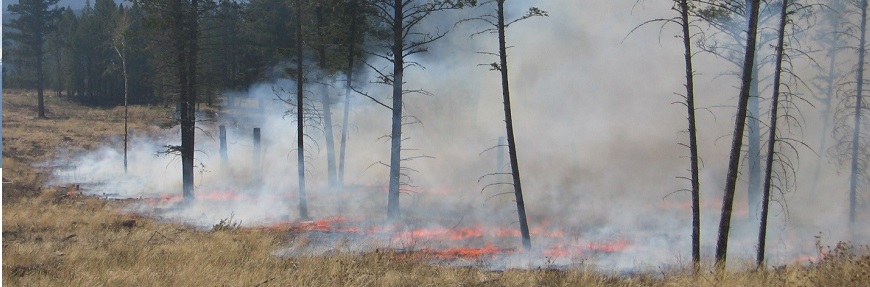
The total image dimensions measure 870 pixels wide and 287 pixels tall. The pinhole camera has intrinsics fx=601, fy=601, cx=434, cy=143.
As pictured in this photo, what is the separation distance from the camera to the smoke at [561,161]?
1812cm

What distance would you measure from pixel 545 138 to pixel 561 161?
4.16ft

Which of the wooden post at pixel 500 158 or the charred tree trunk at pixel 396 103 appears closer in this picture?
the charred tree trunk at pixel 396 103

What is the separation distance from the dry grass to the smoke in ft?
9.16

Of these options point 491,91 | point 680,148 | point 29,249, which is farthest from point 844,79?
point 29,249

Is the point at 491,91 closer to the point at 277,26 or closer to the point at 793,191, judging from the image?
the point at 793,191

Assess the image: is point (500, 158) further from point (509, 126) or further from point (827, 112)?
point (827, 112)

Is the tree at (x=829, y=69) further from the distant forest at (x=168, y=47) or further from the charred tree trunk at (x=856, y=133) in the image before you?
the distant forest at (x=168, y=47)

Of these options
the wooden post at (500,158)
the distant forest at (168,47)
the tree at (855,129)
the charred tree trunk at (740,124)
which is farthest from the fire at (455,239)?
the tree at (855,129)

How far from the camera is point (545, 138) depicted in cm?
2388

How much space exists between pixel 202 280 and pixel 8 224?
30.8 feet

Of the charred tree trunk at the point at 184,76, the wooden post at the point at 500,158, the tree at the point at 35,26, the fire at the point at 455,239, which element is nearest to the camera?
the fire at the point at 455,239

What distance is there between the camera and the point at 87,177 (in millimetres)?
28391

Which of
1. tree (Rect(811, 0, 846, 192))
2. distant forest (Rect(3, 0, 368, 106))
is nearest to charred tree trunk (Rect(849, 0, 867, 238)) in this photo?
tree (Rect(811, 0, 846, 192))

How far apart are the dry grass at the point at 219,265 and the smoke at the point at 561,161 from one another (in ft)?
9.16
